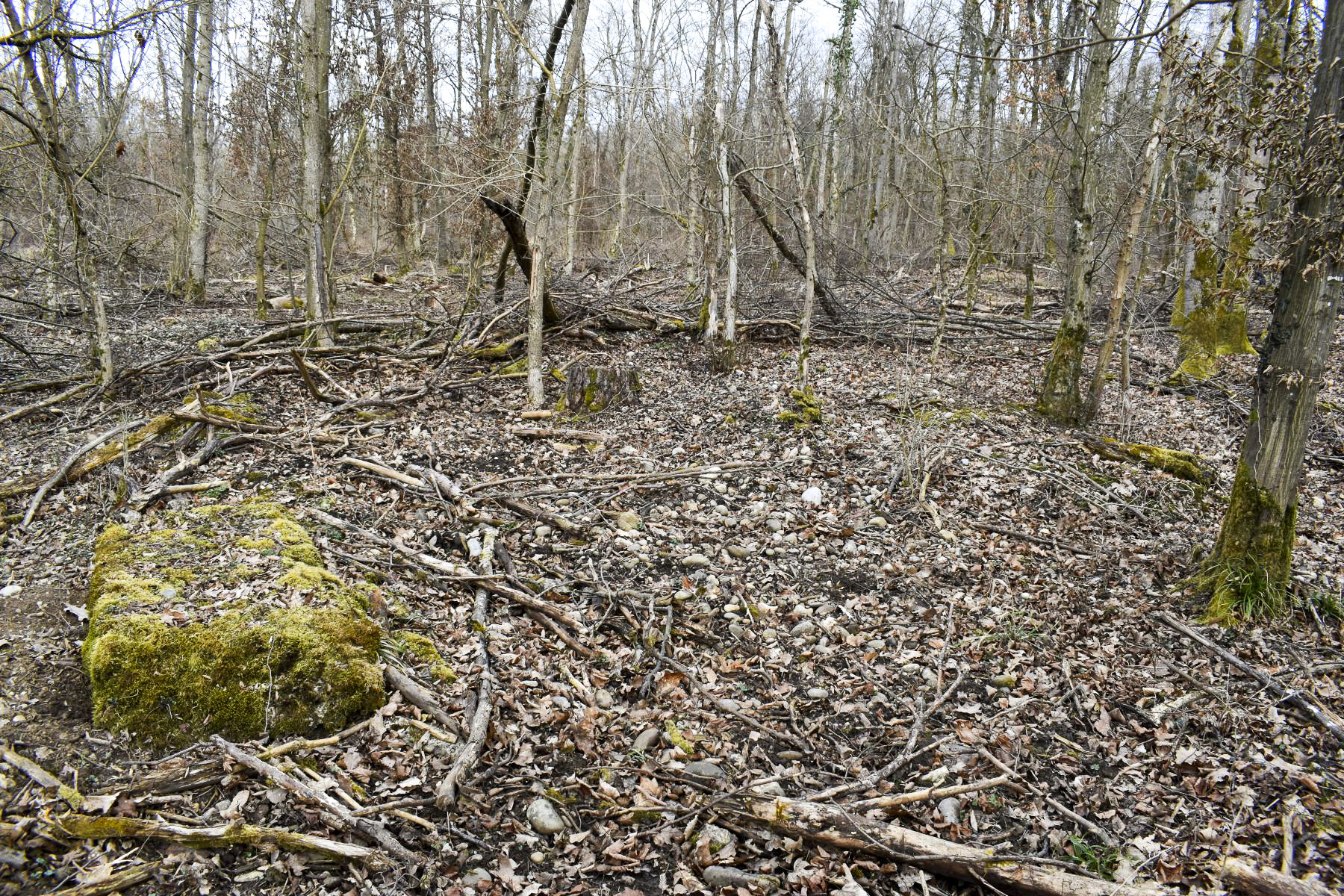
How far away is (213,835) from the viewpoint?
273 cm

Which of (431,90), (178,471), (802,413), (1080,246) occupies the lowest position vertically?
(178,471)

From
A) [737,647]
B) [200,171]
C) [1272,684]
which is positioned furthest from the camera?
[200,171]

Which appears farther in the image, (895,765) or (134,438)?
(134,438)

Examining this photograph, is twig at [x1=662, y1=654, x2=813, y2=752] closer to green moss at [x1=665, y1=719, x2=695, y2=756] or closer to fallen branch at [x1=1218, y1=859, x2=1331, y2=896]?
green moss at [x1=665, y1=719, x2=695, y2=756]

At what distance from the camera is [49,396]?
26.1 feet

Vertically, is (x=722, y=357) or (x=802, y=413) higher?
(x=722, y=357)

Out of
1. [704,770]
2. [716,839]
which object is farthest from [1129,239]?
[716,839]

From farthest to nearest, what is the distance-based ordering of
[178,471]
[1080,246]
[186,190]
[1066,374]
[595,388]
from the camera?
[186,190]
[595,388]
[1066,374]
[1080,246]
[178,471]

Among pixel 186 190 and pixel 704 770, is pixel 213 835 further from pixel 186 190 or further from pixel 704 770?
pixel 186 190

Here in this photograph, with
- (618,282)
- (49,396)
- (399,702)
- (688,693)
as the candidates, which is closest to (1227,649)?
(688,693)

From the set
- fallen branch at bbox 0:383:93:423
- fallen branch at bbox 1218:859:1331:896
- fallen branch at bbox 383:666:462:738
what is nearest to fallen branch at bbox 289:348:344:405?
fallen branch at bbox 0:383:93:423

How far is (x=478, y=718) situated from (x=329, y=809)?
2.85 ft

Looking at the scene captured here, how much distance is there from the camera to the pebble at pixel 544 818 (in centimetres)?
321

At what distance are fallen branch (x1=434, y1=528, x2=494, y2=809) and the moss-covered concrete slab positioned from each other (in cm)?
52
